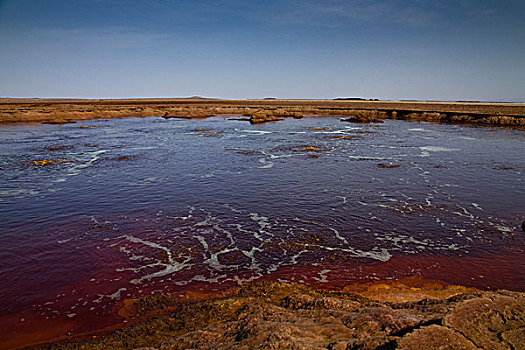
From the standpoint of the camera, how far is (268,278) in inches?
357

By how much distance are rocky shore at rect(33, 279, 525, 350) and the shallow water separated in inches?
61.9

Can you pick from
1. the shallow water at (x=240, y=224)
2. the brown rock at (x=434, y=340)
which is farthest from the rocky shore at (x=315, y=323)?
the shallow water at (x=240, y=224)

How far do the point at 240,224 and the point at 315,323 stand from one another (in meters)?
7.73

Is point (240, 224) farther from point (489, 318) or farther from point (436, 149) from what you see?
point (436, 149)

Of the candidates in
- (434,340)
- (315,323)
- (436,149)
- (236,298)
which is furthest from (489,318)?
(436,149)

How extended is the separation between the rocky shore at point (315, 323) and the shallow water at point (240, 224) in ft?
5.16

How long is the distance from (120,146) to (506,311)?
110 ft

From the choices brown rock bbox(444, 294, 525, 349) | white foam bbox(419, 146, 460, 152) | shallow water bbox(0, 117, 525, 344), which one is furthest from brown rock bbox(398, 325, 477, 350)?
white foam bbox(419, 146, 460, 152)

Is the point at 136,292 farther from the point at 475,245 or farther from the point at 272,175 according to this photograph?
the point at 272,175

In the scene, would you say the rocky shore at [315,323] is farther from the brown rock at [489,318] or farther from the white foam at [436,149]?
the white foam at [436,149]

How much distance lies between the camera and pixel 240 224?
509 inches

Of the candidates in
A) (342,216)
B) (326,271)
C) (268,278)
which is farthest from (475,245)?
(268,278)

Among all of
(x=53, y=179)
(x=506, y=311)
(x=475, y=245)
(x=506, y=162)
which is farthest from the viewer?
(x=506, y=162)

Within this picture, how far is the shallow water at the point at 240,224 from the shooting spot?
9031mm
